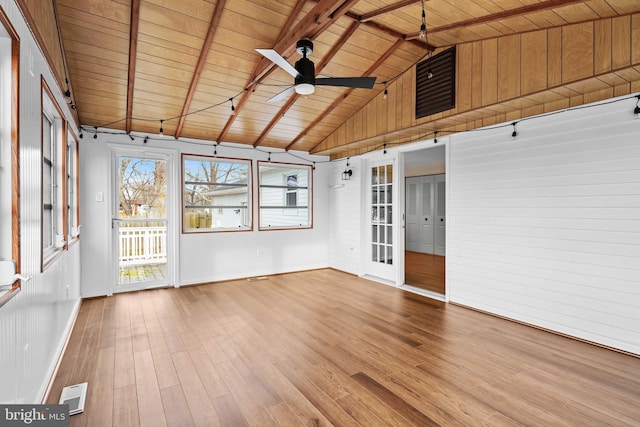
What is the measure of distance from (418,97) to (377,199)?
7.11ft

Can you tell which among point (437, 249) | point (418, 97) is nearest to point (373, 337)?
point (418, 97)

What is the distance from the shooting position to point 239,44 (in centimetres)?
356

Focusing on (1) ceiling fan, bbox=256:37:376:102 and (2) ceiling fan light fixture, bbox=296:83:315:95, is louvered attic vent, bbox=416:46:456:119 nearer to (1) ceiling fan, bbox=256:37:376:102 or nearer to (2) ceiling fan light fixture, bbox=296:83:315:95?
(1) ceiling fan, bbox=256:37:376:102

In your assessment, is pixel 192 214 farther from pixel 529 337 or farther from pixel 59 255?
pixel 529 337

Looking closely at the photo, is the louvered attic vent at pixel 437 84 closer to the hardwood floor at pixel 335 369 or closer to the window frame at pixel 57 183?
the hardwood floor at pixel 335 369

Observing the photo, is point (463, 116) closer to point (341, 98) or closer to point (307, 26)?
point (341, 98)

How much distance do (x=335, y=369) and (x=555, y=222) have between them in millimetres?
2874

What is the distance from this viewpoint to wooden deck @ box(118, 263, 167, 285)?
5648mm

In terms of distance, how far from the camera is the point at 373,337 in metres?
3.42

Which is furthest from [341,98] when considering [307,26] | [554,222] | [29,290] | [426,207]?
[426,207]

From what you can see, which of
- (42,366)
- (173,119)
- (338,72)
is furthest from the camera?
(173,119)

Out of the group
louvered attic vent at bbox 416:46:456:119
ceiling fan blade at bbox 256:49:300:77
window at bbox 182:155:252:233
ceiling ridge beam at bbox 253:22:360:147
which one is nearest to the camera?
ceiling fan blade at bbox 256:49:300:77

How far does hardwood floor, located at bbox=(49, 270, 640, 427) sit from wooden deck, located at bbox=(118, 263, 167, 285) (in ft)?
3.95

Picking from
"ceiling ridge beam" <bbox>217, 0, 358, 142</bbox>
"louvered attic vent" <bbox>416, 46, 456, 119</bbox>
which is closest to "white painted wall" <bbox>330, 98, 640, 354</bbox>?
"louvered attic vent" <bbox>416, 46, 456, 119</bbox>
